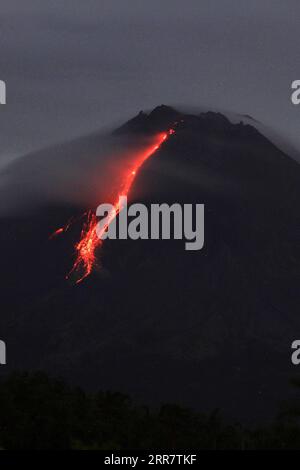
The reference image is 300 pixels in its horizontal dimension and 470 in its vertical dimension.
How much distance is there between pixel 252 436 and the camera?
226 ft

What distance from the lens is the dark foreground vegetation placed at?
55.5 meters

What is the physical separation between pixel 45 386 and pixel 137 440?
6032 mm

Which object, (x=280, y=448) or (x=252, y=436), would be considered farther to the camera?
(x=252, y=436)

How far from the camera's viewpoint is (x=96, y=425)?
60.1 metres

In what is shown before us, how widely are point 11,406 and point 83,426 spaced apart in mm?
3989

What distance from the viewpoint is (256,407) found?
19288 centimetres

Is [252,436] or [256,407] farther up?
[256,407]

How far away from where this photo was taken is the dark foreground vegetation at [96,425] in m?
55.5
